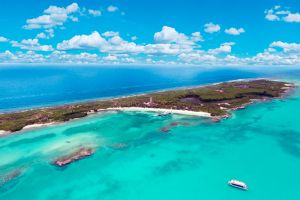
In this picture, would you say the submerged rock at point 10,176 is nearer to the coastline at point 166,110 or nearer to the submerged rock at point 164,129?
the submerged rock at point 164,129

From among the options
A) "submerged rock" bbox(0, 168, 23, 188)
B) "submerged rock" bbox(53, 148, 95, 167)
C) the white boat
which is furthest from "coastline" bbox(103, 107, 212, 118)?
"submerged rock" bbox(0, 168, 23, 188)

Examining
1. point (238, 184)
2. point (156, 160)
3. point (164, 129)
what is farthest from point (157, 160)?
point (164, 129)

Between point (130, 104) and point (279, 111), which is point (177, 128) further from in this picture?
point (279, 111)

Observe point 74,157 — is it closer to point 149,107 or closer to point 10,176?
point 10,176

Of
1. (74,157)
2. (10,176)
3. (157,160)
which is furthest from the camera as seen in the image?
(157,160)

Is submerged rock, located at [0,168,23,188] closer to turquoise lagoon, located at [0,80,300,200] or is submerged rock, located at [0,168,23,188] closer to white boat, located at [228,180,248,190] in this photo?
turquoise lagoon, located at [0,80,300,200]

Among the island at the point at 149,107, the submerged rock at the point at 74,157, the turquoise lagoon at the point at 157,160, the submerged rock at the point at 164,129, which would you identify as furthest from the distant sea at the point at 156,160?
the island at the point at 149,107
